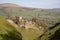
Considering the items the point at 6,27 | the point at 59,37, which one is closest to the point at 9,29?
the point at 6,27

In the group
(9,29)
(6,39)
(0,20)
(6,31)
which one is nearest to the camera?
(6,39)

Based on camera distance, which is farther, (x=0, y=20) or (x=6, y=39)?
(x=0, y=20)

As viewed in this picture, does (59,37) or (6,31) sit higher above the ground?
(6,31)

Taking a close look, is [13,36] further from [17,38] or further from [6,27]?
[6,27]

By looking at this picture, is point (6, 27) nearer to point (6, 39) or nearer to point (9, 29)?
point (9, 29)

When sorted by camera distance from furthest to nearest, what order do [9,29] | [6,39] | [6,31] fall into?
1. [9,29]
2. [6,31]
3. [6,39]

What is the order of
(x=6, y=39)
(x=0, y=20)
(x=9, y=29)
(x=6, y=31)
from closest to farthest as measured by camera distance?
(x=6, y=39) < (x=6, y=31) < (x=9, y=29) < (x=0, y=20)

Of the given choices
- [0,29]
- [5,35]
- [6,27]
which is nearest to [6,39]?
[5,35]

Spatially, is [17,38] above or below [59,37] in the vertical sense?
above

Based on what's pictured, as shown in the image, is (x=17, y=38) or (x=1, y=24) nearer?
(x=17, y=38)
